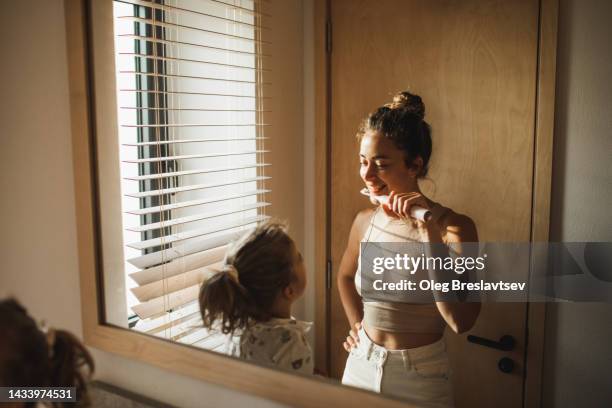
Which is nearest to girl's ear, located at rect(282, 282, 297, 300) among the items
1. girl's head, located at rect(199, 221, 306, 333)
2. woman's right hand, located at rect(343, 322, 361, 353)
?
girl's head, located at rect(199, 221, 306, 333)

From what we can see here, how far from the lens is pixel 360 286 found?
93 cm

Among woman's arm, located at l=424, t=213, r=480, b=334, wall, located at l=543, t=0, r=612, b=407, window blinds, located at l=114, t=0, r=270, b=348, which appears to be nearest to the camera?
wall, located at l=543, t=0, r=612, b=407

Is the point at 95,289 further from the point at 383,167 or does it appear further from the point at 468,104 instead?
the point at 468,104

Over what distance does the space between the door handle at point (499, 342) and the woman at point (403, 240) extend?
23mm

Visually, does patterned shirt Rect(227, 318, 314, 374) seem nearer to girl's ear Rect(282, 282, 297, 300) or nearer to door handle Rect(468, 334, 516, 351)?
girl's ear Rect(282, 282, 297, 300)

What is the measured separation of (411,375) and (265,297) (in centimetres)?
27

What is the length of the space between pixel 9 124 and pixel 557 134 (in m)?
1.03

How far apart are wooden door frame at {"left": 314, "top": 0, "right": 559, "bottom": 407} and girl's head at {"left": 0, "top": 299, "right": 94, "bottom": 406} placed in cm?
38

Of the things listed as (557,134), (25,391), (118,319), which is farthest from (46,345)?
(557,134)

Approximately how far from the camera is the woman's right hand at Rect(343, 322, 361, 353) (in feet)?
3.01

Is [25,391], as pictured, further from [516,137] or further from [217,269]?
[516,137]

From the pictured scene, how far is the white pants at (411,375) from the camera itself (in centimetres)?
85

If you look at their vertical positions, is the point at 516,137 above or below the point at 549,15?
below

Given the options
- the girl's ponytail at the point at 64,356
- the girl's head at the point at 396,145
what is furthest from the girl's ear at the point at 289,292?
the girl's ponytail at the point at 64,356
